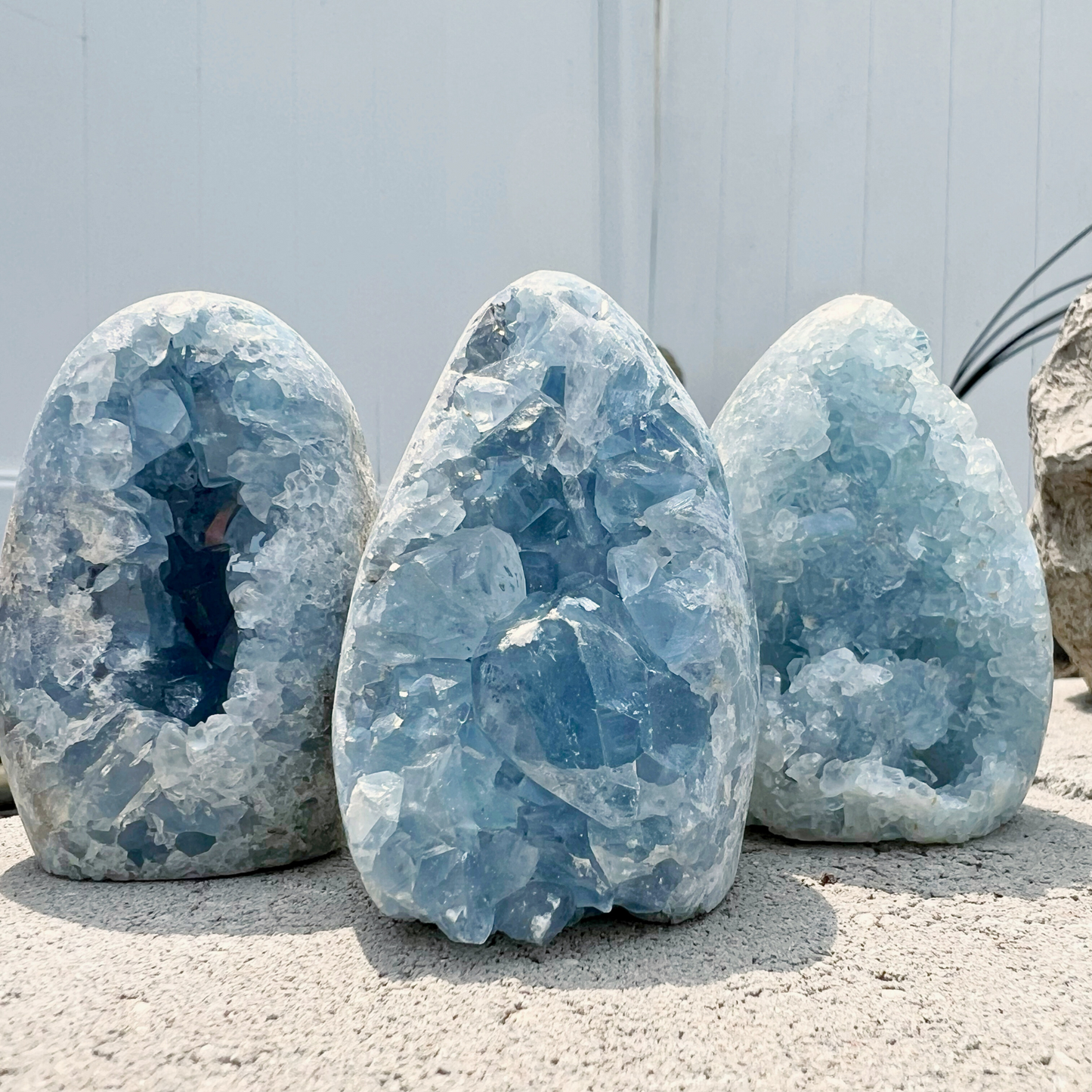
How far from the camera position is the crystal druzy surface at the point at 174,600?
1.65m

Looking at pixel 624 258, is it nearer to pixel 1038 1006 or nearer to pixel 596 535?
pixel 596 535

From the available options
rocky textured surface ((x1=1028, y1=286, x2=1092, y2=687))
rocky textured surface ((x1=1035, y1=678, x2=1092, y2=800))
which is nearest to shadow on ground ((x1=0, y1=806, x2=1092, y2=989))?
rocky textured surface ((x1=1035, y1=678, x2=1092, y2=800))

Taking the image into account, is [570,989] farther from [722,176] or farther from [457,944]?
[722,176]

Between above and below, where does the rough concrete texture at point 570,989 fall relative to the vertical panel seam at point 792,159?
below

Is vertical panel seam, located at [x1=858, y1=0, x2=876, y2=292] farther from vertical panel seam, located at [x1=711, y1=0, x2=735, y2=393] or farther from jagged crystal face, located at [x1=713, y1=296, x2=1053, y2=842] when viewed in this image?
jagged crystal face, located at [x1=713, y1=296, x2=1053, y2=842]

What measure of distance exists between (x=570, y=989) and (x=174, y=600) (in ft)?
3.03

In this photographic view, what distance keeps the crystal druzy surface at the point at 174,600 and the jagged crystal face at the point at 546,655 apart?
25cm

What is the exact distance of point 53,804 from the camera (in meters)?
1.65

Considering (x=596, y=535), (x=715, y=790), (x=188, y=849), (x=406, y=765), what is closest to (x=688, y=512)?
(x=596, y=535)

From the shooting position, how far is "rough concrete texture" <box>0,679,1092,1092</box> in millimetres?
1053

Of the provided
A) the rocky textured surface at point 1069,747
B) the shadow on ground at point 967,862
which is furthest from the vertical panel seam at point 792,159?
the shadow on ground at point 967,862

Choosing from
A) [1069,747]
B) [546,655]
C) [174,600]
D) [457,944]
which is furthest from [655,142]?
[457,944]

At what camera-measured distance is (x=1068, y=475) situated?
2.81m

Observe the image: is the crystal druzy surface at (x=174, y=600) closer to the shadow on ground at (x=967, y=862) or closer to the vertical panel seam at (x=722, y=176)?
the shadow on ground at (x=967, y=862)
